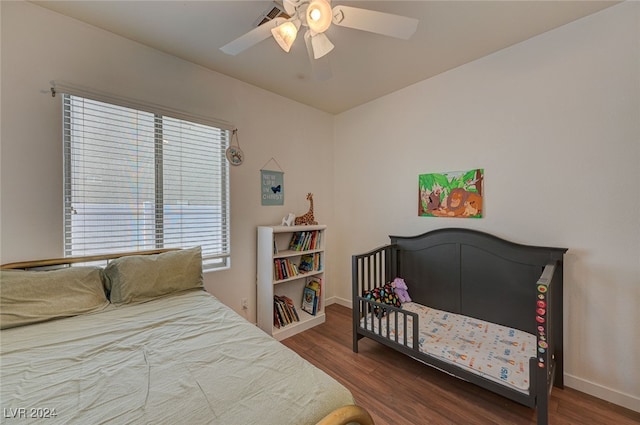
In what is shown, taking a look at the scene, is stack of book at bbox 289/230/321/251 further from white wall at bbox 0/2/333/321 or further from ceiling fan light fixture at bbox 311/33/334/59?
ceiling fan light fixture at bbox 311/33/334/59

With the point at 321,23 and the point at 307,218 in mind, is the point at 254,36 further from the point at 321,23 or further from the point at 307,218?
the point at 307,218

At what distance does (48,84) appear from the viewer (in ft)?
5.56

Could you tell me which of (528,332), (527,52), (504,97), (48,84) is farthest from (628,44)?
(48,84)

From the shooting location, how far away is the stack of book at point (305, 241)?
9.38 feet

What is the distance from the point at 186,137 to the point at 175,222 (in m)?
0.78

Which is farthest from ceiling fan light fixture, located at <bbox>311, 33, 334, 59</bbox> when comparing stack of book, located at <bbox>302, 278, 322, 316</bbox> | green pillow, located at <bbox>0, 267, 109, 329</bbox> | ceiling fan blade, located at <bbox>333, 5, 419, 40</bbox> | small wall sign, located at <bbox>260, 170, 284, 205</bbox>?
stack of book, located at <bbox>302, 278, 322, 316</bbox>

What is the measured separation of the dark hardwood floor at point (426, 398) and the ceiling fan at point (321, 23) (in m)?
2.21

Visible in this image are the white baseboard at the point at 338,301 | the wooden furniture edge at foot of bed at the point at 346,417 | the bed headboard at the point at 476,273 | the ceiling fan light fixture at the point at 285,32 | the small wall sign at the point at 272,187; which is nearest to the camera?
the wooden furniture edge at foot of bed at the point at 346,417

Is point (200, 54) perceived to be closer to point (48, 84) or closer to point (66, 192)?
point (48, 84)

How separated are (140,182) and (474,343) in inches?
114

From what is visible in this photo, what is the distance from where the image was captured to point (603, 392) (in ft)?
5.66

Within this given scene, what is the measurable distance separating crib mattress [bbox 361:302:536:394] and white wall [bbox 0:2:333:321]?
1631mm

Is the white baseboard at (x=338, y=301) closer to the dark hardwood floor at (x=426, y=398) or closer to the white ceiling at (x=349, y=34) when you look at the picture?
the dark hardwood floor at (x=426, y=398)

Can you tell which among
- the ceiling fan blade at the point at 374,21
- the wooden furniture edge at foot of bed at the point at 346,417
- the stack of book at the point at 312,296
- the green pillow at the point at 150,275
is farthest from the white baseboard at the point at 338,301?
the ceiling fan blade at the point at 374,21
